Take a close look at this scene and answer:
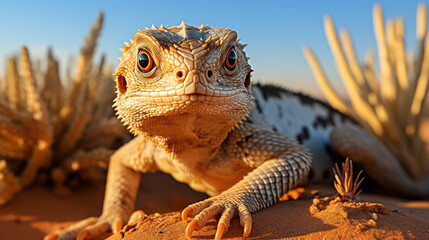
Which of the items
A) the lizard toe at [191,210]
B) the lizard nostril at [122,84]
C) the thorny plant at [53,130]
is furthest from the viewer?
the thorny plant at [53,130]

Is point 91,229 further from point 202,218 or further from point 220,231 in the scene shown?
point 220,231

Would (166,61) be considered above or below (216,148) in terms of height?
above

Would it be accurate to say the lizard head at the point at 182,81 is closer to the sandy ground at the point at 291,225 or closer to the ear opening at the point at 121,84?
the ear opening at the point at 121,84

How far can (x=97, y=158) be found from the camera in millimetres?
4812

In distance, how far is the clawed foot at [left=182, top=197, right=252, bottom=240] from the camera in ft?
7.30

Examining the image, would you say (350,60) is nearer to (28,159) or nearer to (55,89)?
(55,89)

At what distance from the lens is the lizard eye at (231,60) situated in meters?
2.52

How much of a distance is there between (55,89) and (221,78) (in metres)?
4.41

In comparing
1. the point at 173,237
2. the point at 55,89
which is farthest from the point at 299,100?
the point at 55,89

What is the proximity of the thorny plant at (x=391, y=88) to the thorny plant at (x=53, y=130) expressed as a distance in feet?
15.7

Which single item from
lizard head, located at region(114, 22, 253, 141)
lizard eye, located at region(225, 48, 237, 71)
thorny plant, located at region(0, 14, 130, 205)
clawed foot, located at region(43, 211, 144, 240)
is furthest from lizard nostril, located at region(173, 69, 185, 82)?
thorny plant, located at region(0, 14, 130, 205)

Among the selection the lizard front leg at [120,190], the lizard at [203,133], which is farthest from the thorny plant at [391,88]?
the lizard front leg at [120,190]

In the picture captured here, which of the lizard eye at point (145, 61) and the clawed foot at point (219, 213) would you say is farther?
the lizard eye at point (145, 61)

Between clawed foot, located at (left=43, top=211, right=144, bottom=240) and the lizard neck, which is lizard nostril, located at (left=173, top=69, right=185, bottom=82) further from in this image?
clawed foot, located at (left=43, top=211, right=144, bottom=240)
